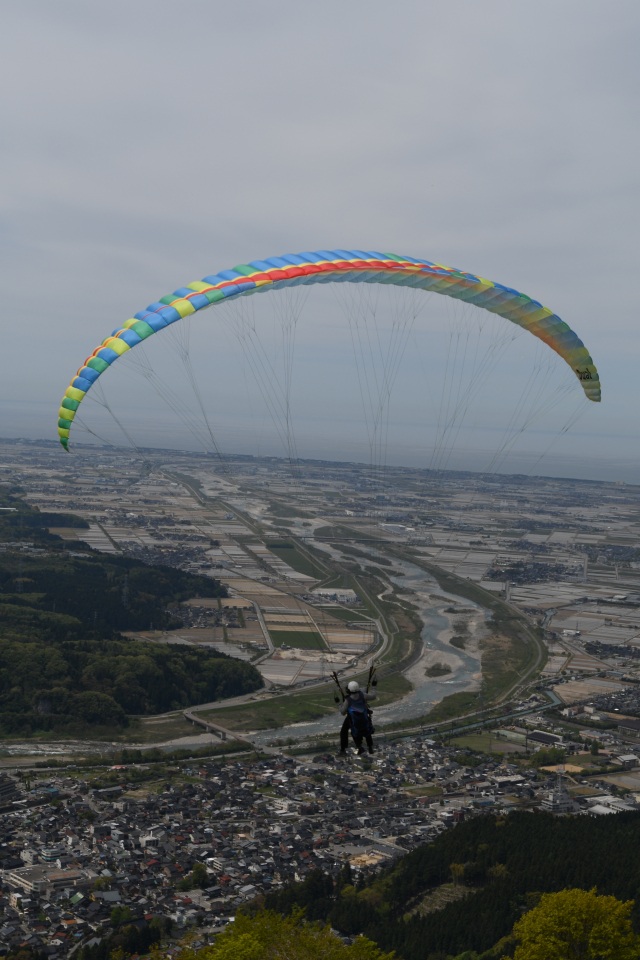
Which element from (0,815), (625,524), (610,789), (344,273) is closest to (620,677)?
(610,789)

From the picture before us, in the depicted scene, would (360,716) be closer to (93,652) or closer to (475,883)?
(475,883)

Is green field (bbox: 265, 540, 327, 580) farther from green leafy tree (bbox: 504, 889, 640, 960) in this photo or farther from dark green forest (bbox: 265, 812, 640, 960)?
green leafy tree (bbox: 504, 889, 640, 960)

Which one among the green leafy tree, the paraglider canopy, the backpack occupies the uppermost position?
the paraglider canopy

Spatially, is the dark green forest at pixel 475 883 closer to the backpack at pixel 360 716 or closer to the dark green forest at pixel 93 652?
the backpack at pixel 360 716

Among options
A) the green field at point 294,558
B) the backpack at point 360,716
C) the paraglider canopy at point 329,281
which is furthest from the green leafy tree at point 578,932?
the green field at point 294,558

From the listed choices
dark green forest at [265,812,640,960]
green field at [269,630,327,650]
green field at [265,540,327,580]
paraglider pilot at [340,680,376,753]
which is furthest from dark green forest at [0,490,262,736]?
paraglider pilot at [340,680,376,753]

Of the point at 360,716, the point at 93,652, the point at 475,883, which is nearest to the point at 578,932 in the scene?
the point at 360,716

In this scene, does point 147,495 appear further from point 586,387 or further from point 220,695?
point 586,387
